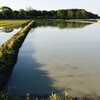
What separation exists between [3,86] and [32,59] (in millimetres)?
5080

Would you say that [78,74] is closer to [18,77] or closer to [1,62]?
[18,77]

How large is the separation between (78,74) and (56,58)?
3550 millimetres

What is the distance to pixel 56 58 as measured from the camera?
1207cm

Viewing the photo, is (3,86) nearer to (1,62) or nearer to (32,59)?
(1,62)

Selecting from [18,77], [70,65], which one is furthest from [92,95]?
[18,77]

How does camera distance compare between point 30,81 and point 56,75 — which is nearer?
point 30,81

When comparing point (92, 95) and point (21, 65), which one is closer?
point (92, 95)

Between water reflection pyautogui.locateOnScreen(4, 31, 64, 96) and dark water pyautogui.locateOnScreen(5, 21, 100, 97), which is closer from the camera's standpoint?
water reflection pyautogui.locateOnScreen(4, 31, 64, 96)

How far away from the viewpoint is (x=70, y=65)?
34.4 ft

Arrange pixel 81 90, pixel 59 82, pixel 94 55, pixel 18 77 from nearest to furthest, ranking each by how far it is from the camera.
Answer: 1. pixel 81 90
2. pixel 59 82
3. pixel 18 77
4. pixel 94 55

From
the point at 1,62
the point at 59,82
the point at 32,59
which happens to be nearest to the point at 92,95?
the point at 59,82

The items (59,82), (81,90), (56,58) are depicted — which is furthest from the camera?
(56,58)

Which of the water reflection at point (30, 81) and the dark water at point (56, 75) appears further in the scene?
the dark water at point (56, 75)

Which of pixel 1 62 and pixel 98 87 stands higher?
pixel 1 62
